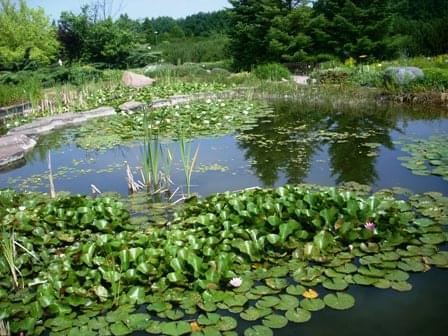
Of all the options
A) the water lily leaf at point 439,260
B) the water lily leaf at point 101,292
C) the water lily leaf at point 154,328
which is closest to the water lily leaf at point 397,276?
the water lily leaf at point 439,260

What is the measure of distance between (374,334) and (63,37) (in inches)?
887

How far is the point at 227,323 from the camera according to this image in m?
2.30

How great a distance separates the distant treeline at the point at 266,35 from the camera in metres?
16.5

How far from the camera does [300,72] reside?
16.5 meters

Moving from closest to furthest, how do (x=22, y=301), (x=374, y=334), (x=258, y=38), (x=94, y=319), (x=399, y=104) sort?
1. (x=374, y=334)
2. (x=94, y=319)
3. (x=22, y=301)
4. (x=399, y=104)
5. (x=258, y=38)

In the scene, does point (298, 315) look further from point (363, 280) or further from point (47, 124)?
point (47, 124)

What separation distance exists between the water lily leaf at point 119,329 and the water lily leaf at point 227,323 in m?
0.47

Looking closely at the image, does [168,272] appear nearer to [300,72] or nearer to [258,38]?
[300,72]

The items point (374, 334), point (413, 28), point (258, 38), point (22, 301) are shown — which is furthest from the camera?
point (413, 28)

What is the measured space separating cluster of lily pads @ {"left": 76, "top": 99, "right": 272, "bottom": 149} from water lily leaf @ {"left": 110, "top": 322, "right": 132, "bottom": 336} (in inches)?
170

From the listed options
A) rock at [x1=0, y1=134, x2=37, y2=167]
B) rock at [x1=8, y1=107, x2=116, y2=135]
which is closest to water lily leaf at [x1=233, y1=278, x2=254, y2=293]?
rock at [x1=0, y1=134, x2=37, y2=167]

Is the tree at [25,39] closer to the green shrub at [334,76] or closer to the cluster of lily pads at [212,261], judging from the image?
the green shrub at [334,76]

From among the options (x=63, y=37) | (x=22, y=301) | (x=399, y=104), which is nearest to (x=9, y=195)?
(x=22, y=301)

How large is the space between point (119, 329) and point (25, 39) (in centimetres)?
2006
